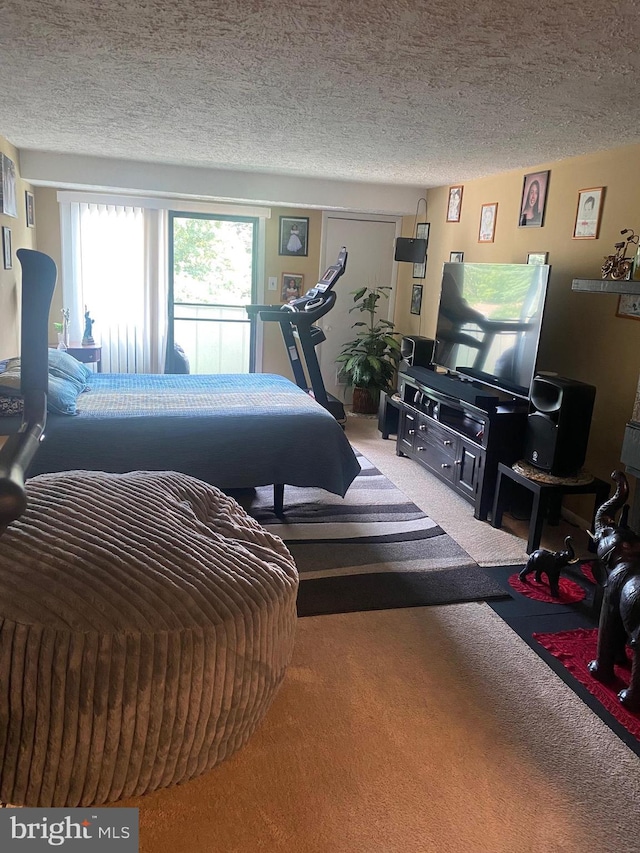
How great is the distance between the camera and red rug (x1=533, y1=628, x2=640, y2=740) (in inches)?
83.5

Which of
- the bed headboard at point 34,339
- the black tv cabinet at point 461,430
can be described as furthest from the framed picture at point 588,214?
the bed headboard at point 34,339

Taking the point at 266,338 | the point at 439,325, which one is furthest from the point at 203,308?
the point at 439,325

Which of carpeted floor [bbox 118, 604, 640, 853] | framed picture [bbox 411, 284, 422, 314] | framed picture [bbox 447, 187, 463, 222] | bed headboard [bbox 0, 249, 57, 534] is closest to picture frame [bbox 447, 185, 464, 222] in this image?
framed picture [bbox 447, 187, 463, 222]

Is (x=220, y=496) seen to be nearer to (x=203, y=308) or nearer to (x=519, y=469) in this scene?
(x=519, y=469)

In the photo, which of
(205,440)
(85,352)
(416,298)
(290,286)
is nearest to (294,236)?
(290,286)

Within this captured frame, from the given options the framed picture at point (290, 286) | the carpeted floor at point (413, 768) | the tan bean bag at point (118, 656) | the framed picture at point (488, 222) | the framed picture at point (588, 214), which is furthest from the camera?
the framed picture at point (290, 286)

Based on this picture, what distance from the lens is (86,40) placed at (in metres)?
2.16

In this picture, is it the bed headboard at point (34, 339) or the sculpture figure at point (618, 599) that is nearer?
the bed headboard at point (34, 339)

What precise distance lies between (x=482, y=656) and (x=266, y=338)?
4.42 meters

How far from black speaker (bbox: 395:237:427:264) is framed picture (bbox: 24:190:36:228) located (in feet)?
10.1

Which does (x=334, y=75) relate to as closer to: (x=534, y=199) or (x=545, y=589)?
(x=534, y=199)

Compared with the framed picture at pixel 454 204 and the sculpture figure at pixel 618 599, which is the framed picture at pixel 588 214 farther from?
the sculpture figure at pixel 618 599

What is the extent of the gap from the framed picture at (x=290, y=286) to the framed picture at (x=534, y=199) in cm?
249

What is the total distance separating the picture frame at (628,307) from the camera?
10.5ft
